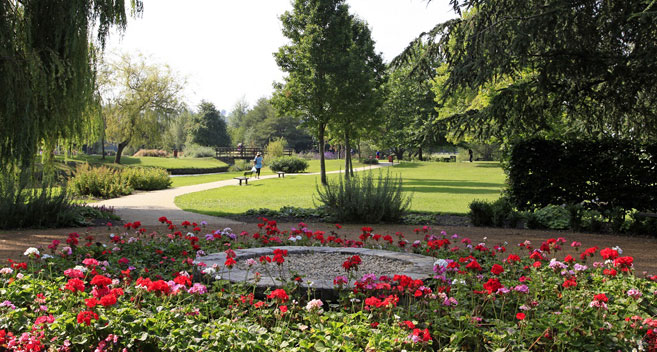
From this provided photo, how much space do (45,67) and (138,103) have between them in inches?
995

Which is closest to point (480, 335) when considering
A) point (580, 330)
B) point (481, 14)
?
point (580, 330)

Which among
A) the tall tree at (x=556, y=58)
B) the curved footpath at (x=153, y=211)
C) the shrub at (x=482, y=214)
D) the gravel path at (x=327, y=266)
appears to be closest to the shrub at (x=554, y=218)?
the shrub at (x=482, y=214)

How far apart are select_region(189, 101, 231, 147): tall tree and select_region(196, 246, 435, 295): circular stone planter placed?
6432 centimetres

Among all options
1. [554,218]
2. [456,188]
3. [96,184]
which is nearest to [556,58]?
[554,218]

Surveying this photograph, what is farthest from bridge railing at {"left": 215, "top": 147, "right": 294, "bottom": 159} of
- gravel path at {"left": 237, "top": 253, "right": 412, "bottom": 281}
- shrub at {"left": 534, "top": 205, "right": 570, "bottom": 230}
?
gravel path at {"left": 237, "top": 253, "right": 412, "bottom": 281}

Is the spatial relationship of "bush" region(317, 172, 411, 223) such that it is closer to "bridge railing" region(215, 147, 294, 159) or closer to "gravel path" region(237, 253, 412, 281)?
"gravel path" region(237, 253, 412, 281)

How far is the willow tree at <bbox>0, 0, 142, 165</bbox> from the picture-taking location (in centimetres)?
813

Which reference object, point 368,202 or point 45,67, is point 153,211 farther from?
point 368,202

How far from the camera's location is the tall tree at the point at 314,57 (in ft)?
69.9

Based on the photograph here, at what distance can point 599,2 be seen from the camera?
972cm

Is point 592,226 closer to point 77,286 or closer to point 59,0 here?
point 77,286

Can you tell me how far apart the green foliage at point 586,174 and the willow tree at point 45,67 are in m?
8.93

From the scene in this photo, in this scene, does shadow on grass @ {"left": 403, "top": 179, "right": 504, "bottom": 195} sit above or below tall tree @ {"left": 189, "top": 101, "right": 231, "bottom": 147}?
below

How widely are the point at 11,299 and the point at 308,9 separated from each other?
20225mm
